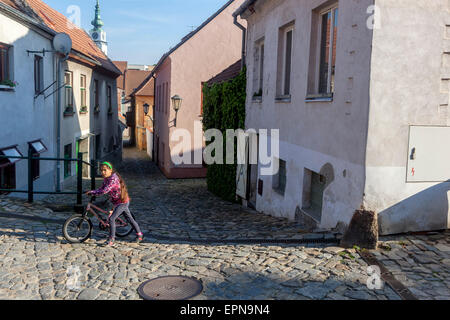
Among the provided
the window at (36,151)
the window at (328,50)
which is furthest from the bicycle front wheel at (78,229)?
the window at (36,151)

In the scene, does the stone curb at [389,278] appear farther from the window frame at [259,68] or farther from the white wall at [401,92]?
the window frame at [259,68]

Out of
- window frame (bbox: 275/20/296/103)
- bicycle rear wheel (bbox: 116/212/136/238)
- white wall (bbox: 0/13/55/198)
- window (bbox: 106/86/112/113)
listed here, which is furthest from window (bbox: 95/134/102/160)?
bicycle rear wheel (bbox: 116/212/136/238)

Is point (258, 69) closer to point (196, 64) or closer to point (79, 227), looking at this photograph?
point (79, 227)

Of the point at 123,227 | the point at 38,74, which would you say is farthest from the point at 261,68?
the point at 38,74

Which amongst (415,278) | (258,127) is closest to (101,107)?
(258,127)

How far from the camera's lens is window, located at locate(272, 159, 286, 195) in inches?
388

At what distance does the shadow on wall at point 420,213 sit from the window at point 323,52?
2.16m

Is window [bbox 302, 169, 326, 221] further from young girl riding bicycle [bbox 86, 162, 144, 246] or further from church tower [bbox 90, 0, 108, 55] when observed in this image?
church tower [bbox 90, 0, 108, 55]

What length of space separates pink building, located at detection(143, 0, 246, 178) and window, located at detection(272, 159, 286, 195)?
439 inches

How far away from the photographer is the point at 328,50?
7.53 m

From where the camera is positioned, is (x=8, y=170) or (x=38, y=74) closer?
(x=8, y=170)

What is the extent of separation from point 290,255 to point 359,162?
64.8 inches

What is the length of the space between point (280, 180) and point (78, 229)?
16.3ft

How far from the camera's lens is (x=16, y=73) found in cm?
1126
